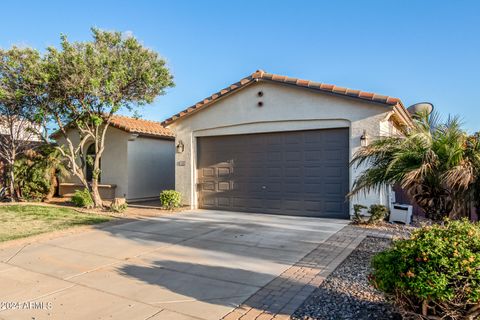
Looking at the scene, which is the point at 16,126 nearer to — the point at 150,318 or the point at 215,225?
the point at 215,225

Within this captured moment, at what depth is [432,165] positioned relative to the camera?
4.62 m

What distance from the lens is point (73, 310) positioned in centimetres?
406

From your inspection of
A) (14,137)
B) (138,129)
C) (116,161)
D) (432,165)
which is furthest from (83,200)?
(432,165)

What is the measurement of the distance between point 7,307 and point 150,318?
1.98 meters

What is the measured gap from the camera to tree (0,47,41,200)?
11352mm

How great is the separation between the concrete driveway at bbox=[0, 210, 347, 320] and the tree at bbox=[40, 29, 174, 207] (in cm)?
536

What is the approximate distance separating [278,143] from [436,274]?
8.75 meters

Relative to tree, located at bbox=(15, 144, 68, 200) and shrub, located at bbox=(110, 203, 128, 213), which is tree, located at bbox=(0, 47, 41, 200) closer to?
tree, located at bbox=(15, 144, 68, 200)

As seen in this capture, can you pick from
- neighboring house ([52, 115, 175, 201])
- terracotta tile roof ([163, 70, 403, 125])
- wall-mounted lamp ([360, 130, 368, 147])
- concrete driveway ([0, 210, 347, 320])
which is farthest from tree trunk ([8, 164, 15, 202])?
wall-mounted lamp ([360, 130, 368, 147])

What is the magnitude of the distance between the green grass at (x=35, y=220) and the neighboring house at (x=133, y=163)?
334 centimetres

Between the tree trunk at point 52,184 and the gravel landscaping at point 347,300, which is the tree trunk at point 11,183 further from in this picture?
the gravel landscaping at point 347,300

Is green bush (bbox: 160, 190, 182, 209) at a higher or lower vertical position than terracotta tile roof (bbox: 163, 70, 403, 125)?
lower

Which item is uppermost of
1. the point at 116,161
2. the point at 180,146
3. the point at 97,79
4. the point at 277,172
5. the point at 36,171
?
the point at 97,79

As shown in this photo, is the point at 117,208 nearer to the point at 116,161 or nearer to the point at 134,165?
the point at 134,165
